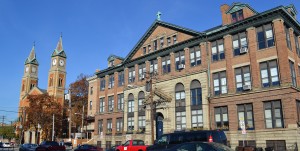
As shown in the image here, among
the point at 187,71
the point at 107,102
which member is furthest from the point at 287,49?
the point at 107,102

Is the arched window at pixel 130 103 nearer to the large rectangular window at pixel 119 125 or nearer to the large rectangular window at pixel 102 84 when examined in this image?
the large rectangular window at pixel 119 125

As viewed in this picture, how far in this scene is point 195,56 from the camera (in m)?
36.8

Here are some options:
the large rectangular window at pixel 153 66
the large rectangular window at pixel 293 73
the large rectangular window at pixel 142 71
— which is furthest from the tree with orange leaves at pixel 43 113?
the large rectangular window at pixel 293 73

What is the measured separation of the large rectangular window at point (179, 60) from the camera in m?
37.9

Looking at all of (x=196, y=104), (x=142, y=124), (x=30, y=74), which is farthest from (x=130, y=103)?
(x=30, y=74)

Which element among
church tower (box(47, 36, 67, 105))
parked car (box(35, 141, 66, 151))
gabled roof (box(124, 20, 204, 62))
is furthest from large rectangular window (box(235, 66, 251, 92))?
church tower (box(47, 36, 67, 105))

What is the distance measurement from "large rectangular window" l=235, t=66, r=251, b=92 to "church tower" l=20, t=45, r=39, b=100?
9498cm

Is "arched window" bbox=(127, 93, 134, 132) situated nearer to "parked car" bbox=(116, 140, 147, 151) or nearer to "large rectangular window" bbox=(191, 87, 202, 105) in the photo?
"large rectangular window" bbox=(191, 87, 202, 105)

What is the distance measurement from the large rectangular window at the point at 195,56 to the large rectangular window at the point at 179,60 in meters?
1.38

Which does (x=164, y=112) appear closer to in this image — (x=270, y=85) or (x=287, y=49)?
(x=270, y=85)

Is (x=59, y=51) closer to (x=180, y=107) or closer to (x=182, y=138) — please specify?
(x=180, y=107)

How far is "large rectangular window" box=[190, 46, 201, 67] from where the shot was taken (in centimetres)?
3641

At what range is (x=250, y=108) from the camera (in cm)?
3027

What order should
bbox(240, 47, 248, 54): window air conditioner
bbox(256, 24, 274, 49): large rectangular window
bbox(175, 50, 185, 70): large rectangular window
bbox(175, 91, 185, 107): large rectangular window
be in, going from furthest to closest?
bbox(175, 50, 185, 70): large rectangular window
bbox(175, 91, 185, 107): large rectangular window
bbox(240, 47, 248, 54): window air conditioner
bbox(256, 24, 274, 49): large rectangular window
